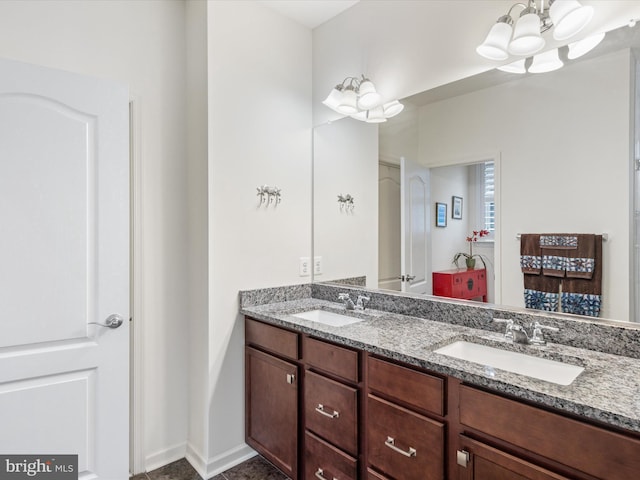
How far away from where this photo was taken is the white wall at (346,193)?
231 cm

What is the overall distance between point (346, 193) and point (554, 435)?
178cm

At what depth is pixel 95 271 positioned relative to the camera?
1.75 meters

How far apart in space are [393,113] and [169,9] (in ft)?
4.85

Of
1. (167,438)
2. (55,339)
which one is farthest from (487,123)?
(167,438)

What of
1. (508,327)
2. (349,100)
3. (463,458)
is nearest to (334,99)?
(349,100)

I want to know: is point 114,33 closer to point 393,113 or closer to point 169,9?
point 169,9

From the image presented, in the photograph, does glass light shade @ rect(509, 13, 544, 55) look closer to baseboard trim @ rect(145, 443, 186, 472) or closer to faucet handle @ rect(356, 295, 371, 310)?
faucet handle @ rect(356, 295, 371, 310)

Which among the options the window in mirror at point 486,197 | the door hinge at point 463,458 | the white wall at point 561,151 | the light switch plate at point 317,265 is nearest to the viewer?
the door hinge at point 463,458

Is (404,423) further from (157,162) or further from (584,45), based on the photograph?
(157,162)

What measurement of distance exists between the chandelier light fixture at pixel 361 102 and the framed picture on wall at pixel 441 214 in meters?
0.62

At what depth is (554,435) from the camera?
3.21ft

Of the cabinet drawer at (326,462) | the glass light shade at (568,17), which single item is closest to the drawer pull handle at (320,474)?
the cabinet drawer at (326,462)

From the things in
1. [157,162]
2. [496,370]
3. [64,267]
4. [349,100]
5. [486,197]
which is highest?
[349,100]

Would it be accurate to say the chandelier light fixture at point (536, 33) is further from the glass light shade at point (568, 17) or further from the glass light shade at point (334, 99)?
the glass light shade at point (334, 99)
